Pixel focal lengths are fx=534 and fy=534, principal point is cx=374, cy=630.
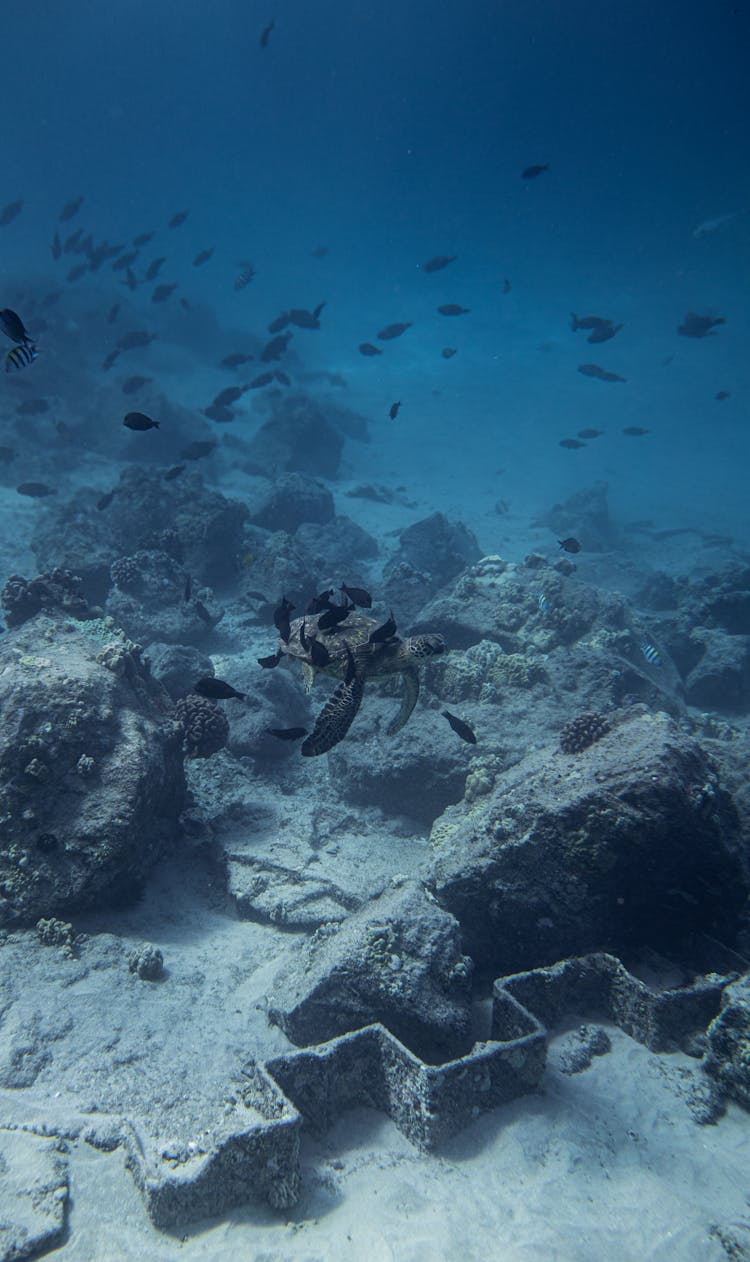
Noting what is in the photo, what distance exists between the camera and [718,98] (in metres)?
29.8

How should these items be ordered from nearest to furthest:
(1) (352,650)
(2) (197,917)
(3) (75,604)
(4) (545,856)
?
(4) (545,856) < (1) (352,650) < (2) (197,917) < (3) (75,604)

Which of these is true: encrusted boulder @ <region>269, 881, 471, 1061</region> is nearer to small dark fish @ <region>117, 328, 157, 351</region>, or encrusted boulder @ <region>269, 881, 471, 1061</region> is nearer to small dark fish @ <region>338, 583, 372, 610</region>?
small dark fish @ <region>338, 583, 372, 610</region>

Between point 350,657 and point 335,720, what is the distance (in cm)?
61

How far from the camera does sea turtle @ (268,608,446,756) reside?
16.2 ft

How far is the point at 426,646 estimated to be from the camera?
5.66 m

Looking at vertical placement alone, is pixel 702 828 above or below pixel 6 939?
above

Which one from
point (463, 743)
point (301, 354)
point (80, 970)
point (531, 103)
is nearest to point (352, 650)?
point (463, 743)

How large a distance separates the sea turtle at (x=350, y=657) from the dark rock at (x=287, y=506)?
47.1 feet

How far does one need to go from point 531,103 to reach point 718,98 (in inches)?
522

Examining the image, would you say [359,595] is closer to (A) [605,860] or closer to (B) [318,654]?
(B) [318,654]

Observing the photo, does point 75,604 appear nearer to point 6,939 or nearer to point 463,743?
point 6,939

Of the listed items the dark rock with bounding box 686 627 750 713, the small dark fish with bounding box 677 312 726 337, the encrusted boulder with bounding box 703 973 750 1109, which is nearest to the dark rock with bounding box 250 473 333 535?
the dark rock with bounding box 686 627 750 713

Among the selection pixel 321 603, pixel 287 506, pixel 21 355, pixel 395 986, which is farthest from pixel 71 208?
pixel 395 986

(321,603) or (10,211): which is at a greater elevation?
(10,211)
